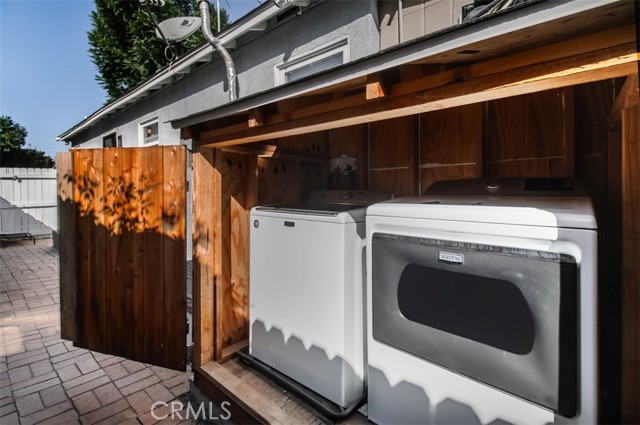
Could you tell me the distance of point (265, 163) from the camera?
2.72m

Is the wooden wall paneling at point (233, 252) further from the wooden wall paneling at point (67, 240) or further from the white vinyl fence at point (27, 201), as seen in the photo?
the white vinyl fence at point (27, 201)

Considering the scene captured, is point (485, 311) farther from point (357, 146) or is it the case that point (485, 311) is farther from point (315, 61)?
point (315, 61)

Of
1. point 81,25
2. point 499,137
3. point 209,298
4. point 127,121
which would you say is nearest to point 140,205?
point 209,298

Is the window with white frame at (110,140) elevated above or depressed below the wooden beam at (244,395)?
above

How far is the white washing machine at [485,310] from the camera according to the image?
3.71 ft

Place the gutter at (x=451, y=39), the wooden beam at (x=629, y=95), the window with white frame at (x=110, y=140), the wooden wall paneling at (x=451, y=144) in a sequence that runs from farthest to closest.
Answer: the window with white frame at (x=110, y=140), the wooden wall paneling at (x=451, y=144), the wooden beam at (x=629, y=95), the gutter at (x=451, y=39)

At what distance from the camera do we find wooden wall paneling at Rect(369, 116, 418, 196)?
2570 mm

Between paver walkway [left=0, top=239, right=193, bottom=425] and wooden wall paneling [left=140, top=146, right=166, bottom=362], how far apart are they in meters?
0.33

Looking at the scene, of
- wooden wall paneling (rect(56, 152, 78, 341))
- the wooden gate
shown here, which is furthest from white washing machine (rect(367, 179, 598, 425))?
wooden wall paneling (rect(56, 152, 78, 341))

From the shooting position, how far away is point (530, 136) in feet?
6.70

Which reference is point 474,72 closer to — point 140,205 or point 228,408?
point 228,408

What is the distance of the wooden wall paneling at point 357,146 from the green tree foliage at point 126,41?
835 centimetres

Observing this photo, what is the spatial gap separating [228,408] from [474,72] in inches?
94.8

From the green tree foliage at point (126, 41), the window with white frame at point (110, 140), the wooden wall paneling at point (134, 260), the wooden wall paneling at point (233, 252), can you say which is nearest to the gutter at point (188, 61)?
the window with white frame at point (110, 140)
